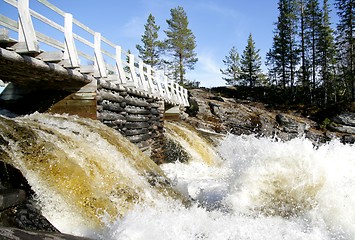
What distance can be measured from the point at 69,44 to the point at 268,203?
17.6 feet

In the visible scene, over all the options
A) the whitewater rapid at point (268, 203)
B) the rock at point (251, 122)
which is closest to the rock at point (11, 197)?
the whitewater rapid at point (268, 203)

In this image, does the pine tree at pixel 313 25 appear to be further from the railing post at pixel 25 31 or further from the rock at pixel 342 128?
the railing post at pixel 25 31

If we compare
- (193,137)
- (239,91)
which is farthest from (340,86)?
(193,137)

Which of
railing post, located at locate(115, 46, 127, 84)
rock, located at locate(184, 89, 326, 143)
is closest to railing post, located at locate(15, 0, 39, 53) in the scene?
railing post, located at locate(115, 46, 127, 84)

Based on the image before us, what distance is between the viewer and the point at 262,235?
4332mm

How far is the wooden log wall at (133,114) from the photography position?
9164 millimetres

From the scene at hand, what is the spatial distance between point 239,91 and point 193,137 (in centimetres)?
2941

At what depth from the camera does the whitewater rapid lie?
4.15m

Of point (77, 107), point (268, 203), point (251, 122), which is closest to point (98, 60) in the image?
point (77, 107)

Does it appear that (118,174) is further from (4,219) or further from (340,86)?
(340,86)

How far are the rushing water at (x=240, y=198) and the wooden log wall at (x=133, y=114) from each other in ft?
4.97

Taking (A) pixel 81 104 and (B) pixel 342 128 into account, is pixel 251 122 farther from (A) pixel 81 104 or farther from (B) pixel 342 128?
(A) pixel 81 104

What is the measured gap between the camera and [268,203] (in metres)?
6.15

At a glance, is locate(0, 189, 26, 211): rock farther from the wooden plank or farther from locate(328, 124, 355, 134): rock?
locate(328, 124, 355, 134): rock
